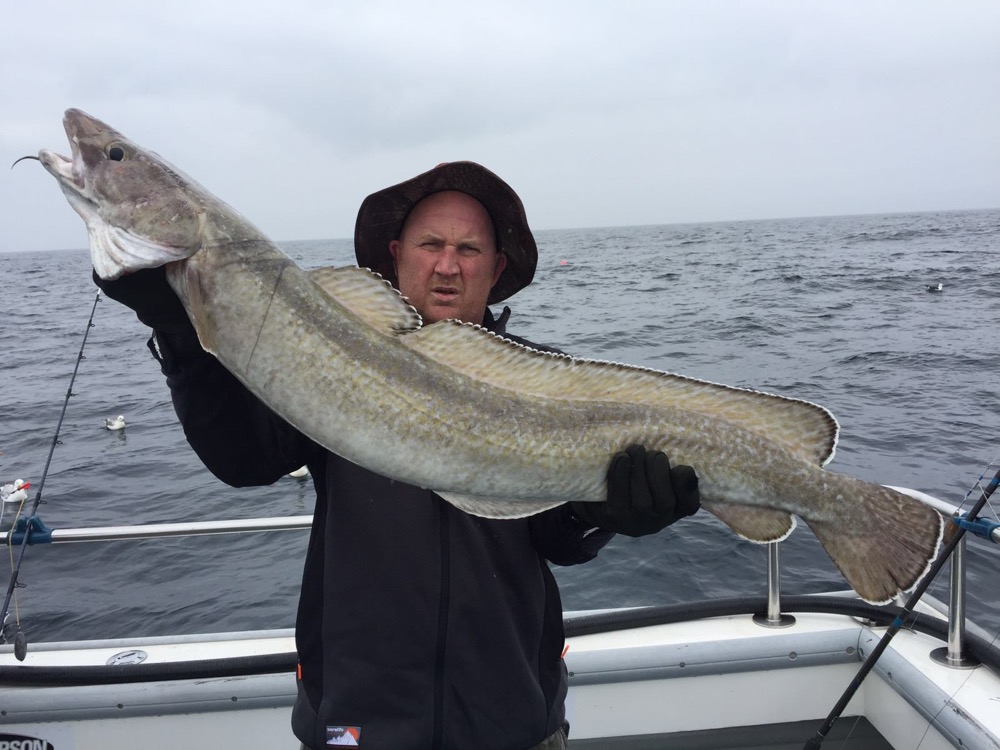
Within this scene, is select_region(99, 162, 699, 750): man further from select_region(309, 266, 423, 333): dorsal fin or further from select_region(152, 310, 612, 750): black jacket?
select_region(309, 266, 423, 333): dorsal fin

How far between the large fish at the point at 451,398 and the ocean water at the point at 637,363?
502 centimetres

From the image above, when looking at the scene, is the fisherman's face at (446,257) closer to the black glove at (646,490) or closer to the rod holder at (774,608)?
the black glove at (646,490)

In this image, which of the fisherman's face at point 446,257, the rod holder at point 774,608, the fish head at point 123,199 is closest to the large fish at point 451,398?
the fish head at point 123,199

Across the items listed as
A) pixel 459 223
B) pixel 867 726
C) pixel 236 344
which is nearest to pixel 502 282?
pixel 459 223

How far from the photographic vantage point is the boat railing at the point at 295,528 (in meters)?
3.55

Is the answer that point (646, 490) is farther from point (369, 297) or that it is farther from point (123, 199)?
point (123, 199)

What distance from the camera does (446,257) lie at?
313 cm

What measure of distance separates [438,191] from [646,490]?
1766mm

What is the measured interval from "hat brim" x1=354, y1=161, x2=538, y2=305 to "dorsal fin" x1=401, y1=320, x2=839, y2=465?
1076 millimetres

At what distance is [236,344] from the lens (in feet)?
6.82

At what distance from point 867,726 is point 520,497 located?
11.4ft

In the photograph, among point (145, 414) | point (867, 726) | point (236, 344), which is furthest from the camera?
point (145, 414)

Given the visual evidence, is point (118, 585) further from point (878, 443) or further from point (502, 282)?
point (878, 443)

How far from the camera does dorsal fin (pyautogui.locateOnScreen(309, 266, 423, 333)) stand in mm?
2219
